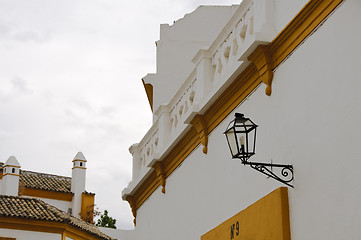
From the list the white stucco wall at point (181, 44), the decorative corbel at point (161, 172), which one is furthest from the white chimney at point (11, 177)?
the decorative corbel at point (161, 172)

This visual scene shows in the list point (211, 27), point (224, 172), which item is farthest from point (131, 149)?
point (224, 172)

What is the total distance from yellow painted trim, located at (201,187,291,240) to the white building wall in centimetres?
8

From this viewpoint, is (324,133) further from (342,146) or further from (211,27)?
(211,27)

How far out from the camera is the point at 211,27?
1329 centimetres

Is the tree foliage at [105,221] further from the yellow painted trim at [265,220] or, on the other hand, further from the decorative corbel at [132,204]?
the yellow painted trim at [265,220]

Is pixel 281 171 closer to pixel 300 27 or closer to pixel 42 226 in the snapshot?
pixel 300 27

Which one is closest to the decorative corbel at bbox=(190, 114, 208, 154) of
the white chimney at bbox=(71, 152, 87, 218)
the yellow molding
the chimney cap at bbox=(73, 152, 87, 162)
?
the yellow molding

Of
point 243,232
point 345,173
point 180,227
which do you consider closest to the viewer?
point 345,173

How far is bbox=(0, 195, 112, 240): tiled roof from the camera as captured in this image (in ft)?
69.9

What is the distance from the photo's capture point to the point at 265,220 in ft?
22.9

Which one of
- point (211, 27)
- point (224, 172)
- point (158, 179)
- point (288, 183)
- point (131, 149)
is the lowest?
point (288, 183)

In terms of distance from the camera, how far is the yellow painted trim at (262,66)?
669 centimetres

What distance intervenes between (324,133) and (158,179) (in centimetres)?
542

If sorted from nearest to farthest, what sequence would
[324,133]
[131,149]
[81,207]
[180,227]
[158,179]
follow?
[324,133], [180,227], [158,179], [131,149], [81,207]
